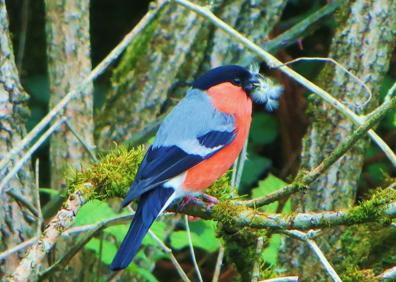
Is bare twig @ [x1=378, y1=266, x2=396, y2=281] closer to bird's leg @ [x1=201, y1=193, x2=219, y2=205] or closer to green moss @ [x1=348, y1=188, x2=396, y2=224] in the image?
green moss @ [x1=348, y1=188, x2=396, y2=224]

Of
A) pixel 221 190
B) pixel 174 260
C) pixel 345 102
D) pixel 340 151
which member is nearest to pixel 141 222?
pixel 174 260

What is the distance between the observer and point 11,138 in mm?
3980

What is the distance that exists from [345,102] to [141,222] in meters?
1.52

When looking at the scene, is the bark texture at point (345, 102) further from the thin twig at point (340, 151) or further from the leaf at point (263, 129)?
the leaf at point (263, 129)

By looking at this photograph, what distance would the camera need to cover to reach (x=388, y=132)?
Answer: 21.3 feet

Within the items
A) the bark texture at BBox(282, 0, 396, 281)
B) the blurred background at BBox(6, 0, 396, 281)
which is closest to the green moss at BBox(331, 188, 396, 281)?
the blurred background at BBox(6, 0, 396, 281)

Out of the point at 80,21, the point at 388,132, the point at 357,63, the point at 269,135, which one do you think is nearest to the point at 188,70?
the point at 80,21

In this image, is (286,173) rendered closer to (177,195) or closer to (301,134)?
(301,134)

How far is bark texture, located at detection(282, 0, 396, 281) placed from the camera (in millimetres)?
4164

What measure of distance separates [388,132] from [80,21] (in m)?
2.84

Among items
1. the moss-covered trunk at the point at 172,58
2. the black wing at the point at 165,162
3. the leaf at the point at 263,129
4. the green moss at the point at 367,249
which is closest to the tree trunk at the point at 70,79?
the moss-covered trunk at the point at 172,58

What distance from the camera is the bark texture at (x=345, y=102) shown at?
13.7 ft

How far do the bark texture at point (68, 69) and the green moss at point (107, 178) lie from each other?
1.24 metres

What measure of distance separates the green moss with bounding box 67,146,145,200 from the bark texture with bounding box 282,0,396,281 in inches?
45.0
